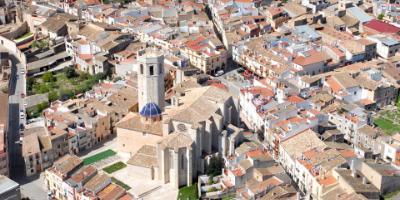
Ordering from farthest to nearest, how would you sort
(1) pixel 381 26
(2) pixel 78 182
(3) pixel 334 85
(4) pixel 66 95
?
(1) pixel 381 26
(4) pixel 66 95
(3) pixel 334 85
(2) pixel 78 182

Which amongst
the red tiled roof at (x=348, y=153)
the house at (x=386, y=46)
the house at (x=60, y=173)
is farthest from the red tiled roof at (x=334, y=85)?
the house at (x=60, y=173)

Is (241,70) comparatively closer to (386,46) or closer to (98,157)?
(386,46)

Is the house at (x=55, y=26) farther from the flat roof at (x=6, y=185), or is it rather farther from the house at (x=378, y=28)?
the house at (x=378, y=28)

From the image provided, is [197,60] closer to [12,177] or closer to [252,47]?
[252,47]

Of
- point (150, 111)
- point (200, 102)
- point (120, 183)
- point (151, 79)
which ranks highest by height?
point (151, 79)

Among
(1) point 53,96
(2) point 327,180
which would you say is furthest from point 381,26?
(1) point 53,96

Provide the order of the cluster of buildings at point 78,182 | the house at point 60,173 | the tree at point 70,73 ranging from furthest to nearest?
the tree at point 70,73
the house at point 60,173
the cluster of buildings at point 78,182

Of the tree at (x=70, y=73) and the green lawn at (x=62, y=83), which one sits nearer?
the green lawn at (x=62, y=83)
